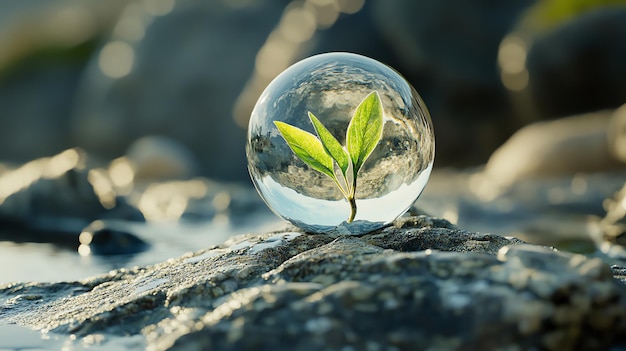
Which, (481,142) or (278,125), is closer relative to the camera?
(278,125)

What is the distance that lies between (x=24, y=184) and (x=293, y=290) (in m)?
5.75

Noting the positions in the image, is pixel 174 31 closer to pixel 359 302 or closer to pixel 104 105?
pixel 104 105

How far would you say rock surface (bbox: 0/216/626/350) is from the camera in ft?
6.68

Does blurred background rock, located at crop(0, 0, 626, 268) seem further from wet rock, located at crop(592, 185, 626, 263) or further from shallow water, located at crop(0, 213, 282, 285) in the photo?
shallow water, located at crop(0, 213, 282, 285)

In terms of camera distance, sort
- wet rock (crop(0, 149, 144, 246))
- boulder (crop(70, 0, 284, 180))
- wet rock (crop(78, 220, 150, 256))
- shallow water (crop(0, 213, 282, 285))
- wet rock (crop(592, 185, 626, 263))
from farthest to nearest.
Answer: boulder (crop(70, 0, 284, 180)) < wet rock (crop(0, 149, 144, 246)) < wet rock (crop(78, 220, 150, 256)) < wet rock (crop(592, 185, 626, 263)) < shallow water (crop(0, 213, 282, 285))

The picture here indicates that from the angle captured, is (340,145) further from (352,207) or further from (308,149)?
(352,207)

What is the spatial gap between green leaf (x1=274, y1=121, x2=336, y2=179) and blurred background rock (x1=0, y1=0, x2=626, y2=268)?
130 inches

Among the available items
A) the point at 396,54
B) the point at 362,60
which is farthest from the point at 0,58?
the point at 362,60

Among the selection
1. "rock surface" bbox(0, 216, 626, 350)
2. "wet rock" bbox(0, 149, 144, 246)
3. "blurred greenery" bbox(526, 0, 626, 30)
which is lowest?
"rock surface" bbox(0, 216, 626, 350)

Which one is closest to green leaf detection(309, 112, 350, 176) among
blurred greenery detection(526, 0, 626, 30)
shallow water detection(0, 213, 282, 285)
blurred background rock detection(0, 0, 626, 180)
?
shallow water detection(0, 213, 282, 285)

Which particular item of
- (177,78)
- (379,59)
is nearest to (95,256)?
(379,59)

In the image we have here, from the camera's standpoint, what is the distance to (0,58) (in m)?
22.9

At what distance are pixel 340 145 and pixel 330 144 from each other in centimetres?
4

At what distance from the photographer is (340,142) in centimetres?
300
